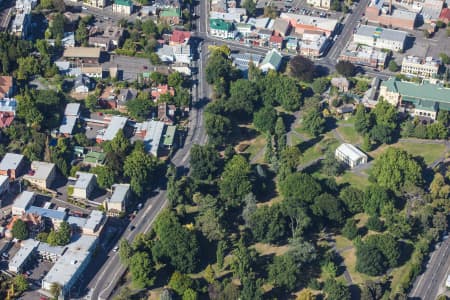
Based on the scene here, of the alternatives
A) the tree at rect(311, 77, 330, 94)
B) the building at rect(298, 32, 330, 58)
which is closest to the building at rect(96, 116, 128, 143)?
the tree at rect(311, 77, 330, 94)

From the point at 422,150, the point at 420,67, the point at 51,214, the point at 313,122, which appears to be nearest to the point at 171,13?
the point at 313,122

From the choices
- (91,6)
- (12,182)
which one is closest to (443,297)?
(12,182)

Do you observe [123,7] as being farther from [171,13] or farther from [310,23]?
[310,23]

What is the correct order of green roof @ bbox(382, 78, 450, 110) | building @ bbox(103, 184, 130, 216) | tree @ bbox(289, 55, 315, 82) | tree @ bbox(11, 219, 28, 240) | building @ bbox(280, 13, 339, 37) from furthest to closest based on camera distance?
1. building @ bbox(280, 13, 339, 37)
2. tree @ bbox(289, 55, 315, 82)
3. green roof @ bbox(382, 78, 450, 110)
4. building @ bbox(103, 184, 130, 216)
5. tree @ bbox(11, 219, 28, 240)

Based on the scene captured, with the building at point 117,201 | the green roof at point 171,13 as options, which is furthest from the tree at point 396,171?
the green roof at point 171,13

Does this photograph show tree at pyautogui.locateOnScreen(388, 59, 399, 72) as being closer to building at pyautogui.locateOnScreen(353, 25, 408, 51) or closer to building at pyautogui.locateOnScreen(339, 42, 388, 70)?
building at pyautogui.locateOnScreen(339, 42, 388, 70)

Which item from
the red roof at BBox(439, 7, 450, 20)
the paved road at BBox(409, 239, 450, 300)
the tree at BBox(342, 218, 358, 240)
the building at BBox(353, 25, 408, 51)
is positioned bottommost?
the paved road at BBox(409, 239, 450, 300)

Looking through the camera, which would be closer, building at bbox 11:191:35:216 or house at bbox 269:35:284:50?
building at bbox 11:191:35:216

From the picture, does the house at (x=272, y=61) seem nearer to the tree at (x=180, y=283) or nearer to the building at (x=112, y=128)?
the building at (x=112, y=128)
